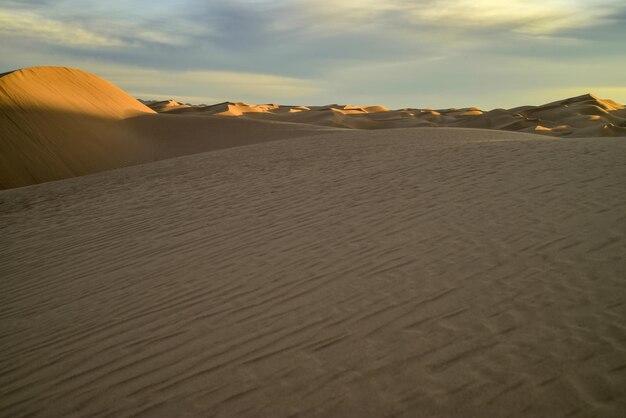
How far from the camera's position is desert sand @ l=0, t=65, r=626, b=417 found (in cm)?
291

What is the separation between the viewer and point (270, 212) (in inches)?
270

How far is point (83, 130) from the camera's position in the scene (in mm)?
20266

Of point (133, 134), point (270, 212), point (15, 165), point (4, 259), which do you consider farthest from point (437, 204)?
point (133, 134)

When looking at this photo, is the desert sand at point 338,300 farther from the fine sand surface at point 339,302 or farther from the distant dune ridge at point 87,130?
the distant dune ridge at point 87,130

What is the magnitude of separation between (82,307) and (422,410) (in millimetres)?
3158

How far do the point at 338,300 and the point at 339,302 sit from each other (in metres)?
0.04

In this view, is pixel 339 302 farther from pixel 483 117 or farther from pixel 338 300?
pixel 483 117

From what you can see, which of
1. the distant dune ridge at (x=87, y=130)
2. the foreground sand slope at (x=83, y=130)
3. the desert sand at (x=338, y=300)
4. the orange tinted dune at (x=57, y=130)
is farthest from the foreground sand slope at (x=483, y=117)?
the desert sand at (x=338, y=300)

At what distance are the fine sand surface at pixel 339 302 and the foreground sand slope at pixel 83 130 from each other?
1105 cm

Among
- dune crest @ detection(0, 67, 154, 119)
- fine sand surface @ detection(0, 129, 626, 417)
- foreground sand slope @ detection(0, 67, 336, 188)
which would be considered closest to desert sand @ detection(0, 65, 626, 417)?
fine sand surface @ detection(0, 129, 626, 417)

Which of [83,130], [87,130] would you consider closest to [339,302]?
[83,130]

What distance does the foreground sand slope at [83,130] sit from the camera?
1753 centimetres

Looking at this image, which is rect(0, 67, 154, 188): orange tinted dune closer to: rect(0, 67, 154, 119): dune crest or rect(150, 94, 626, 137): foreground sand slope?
rect(0, 67, 154, 119): dune crest

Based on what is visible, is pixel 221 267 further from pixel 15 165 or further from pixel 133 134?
pixel 133 134
